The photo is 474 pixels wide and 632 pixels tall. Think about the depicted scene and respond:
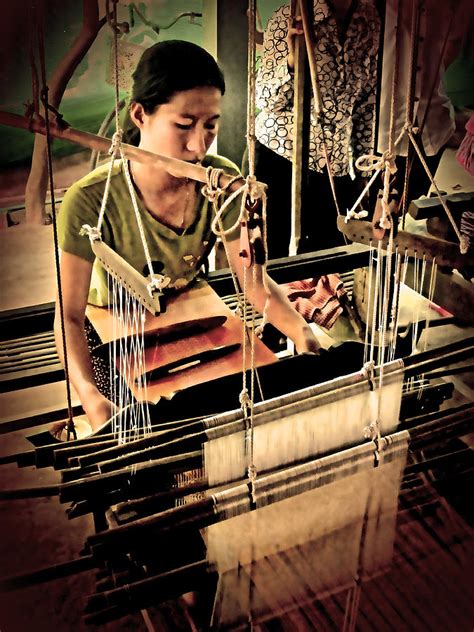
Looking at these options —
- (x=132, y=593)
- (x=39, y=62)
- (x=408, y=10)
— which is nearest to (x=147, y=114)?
(x=39, y=62)

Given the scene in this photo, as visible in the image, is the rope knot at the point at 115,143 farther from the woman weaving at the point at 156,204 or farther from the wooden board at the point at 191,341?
the wooden board at the point at 191,341

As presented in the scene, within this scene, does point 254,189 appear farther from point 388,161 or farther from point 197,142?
point 197,142

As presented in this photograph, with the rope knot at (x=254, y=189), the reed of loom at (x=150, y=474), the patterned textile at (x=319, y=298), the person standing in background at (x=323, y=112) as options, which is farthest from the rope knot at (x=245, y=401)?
the patterned textile at (x=319, y=298)

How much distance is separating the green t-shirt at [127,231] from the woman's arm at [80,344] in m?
0.07

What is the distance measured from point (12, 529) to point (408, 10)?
268 centimetres

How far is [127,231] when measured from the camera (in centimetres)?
275

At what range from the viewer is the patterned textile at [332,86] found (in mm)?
2824

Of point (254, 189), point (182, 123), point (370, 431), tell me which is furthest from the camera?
point (182, 123)

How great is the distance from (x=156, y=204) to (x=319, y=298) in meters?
1.16

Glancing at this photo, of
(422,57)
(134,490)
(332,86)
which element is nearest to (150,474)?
(134,490)

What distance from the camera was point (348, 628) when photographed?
2369 mm

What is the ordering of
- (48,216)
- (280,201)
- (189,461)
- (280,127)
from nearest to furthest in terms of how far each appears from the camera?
1. (189,461)
2. (48,216)
3. (280,127)
4. (280,201)

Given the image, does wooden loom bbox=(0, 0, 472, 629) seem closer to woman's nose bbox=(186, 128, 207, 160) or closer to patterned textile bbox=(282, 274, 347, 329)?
woman's nose bbox=(186, 128, 207, 160)

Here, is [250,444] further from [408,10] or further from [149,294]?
[408,10]
